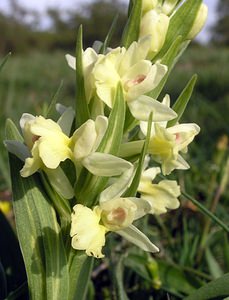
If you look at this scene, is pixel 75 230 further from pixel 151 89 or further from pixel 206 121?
pixel 206 121

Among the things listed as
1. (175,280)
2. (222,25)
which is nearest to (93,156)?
(175,280)

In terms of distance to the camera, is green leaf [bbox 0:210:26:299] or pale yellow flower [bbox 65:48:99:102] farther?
green leaf [bbox 0:210:26:299]

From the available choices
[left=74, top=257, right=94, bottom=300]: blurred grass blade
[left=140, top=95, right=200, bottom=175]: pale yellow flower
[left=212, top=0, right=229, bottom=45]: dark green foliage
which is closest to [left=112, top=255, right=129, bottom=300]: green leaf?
[left=74, top=257, right=94, bottom=300]: blurred grass blade

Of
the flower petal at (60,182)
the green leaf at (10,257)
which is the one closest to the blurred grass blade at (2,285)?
the green leaf at (10,257)

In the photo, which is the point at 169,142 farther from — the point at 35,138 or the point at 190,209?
the point at 190,209

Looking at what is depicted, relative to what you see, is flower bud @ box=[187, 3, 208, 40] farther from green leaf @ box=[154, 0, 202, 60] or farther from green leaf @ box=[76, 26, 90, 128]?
green leaf @ box=[76, 26, 90, 128]

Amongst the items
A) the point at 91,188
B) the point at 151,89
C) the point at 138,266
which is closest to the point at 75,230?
the point at 91,188
